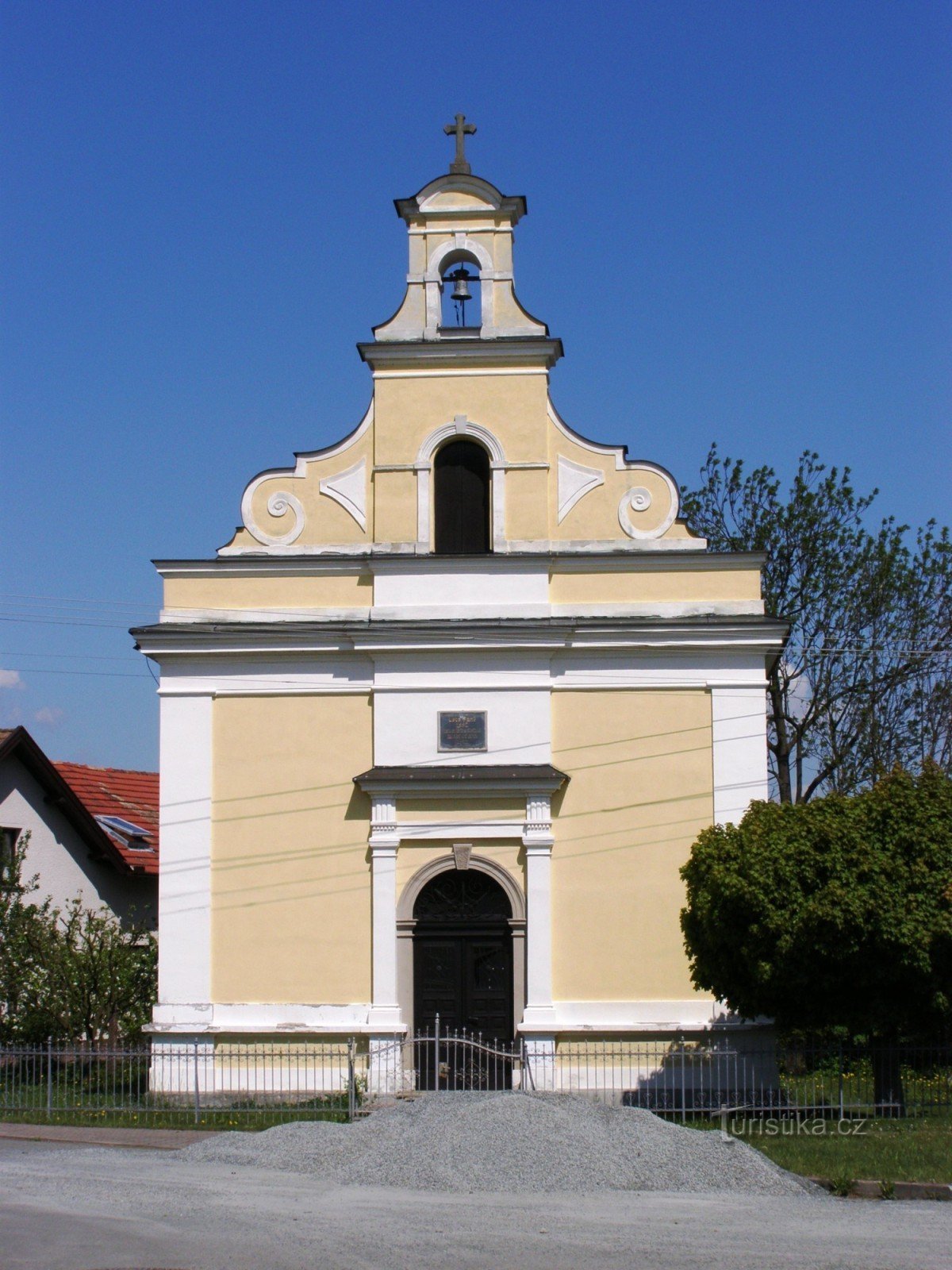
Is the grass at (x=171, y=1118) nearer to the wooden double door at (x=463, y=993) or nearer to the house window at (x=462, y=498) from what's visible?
the wooden double door at (x=463, y=993)

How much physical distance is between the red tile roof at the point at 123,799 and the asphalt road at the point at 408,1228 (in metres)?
14.7

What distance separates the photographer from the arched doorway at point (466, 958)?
20781mm

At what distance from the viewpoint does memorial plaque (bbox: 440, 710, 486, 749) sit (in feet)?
69.4

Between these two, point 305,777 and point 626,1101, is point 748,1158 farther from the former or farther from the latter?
point 305,777

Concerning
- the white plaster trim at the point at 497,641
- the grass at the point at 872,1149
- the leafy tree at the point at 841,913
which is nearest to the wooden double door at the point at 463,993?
the leafy tree at the point at 841,913

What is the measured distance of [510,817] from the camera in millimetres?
20984

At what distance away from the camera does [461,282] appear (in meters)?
22.7

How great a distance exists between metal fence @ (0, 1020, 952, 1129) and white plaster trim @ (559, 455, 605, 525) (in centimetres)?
713

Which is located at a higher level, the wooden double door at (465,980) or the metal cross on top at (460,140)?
the metal cross on top at (460,140)

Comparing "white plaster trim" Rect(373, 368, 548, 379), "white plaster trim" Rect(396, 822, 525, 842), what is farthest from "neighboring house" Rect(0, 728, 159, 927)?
"white plaster trim" Rect(373, 368, 548, 379)

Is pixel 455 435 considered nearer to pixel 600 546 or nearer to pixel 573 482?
pixel 573 482

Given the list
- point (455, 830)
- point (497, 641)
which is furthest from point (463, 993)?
point (497, 641)

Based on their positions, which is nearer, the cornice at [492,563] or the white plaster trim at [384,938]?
the white plaster trim at [384,938]

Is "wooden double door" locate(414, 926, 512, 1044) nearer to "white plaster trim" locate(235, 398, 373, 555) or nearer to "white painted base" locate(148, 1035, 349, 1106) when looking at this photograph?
"white painted base" locate(148, 1035, 349, 1106)
